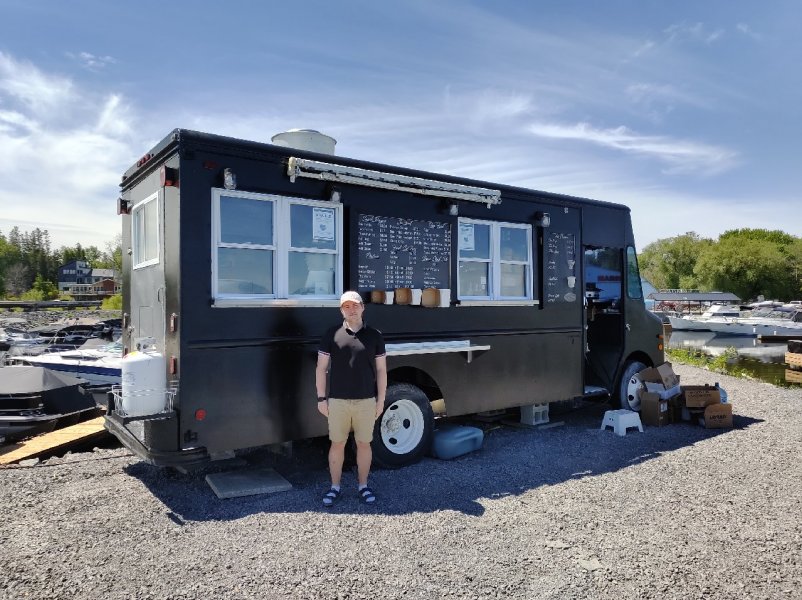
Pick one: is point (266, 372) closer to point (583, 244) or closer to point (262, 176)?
point (262, 176)

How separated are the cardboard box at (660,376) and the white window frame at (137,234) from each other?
6.66 m

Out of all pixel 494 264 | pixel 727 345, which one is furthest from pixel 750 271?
pixel 494 264

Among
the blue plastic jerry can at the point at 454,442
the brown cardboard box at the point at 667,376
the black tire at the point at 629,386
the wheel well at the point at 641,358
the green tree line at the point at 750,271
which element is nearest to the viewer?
the blue plastic jerry can at the point at 454,442

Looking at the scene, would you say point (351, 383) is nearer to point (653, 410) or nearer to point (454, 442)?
point (454, 442)

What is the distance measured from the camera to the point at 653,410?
26.3ft

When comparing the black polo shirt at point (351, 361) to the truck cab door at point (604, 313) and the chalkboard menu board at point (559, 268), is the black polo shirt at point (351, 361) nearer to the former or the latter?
the chalkboard menu board at point (559, 268)

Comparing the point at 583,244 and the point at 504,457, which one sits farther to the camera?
the point at 583,244

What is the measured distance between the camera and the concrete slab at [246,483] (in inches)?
200

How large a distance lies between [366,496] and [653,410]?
4808 millimetres

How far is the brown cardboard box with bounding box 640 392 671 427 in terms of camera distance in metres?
7.97

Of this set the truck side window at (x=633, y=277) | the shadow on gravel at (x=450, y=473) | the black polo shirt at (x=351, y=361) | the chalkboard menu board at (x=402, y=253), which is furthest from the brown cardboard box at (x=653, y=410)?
the black polo shirt at (x=351, y=361)

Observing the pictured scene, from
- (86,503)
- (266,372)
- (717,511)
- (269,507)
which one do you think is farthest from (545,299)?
(86,503)

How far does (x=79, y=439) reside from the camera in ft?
21.5

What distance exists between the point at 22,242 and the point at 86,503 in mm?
136353
